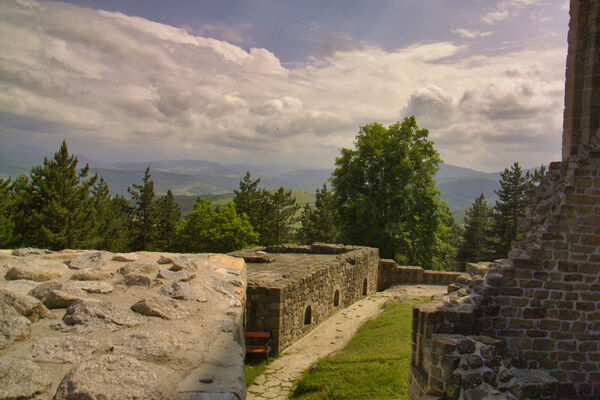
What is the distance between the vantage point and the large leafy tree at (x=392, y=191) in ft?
87.3

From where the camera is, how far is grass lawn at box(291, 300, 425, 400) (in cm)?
880

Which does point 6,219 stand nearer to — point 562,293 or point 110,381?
point 110,381

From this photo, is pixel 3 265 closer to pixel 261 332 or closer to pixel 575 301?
pixel 575 301

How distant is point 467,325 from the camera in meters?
6.77

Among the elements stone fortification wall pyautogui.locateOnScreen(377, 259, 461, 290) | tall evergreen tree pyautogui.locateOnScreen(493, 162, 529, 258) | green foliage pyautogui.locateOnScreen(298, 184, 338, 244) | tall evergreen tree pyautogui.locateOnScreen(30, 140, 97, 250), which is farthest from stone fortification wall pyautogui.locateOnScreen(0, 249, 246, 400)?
green foliage pyautogui.locateOnScreen(298, 184, 338, 244)

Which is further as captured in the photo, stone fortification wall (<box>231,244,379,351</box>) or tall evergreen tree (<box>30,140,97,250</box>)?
tall evergreen tree (<box>30,140,97,250</box>)

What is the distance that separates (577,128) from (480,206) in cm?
5101

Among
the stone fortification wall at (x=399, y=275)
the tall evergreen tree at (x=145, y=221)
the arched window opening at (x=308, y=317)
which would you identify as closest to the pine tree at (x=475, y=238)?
the stone fortification wall at (x=399, y=275)

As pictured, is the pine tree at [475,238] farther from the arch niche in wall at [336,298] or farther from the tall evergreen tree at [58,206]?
the tall evergreen tree at [58,206]

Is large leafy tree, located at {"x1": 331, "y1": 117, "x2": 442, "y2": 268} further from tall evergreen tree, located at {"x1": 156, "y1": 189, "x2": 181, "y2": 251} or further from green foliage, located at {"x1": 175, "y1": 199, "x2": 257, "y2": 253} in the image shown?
tall evergreen tree, located at {"x1": 156, "y1": 189, "x2": 181, "y2": 251}

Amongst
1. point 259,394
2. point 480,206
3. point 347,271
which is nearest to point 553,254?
point 259,394

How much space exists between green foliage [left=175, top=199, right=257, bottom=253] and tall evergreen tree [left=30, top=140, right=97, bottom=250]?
309 inches

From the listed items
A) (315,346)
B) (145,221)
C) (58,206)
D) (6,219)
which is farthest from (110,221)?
(315,346)

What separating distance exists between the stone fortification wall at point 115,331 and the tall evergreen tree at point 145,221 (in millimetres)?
43261
